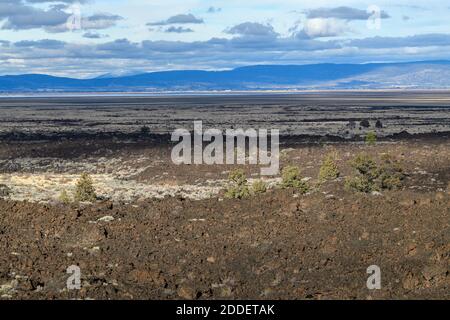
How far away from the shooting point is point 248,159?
38.0m

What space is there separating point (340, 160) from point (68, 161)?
1485 cm

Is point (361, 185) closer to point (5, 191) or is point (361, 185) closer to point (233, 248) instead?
point (233, 248)

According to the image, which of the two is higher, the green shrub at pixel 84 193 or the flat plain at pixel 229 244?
the flat plain at pixel 229 244

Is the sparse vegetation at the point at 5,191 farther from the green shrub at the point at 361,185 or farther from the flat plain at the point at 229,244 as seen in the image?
the green shrub at the point at 361,185

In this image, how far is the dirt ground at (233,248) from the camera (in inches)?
490

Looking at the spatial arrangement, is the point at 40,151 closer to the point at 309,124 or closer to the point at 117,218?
the point at 117,218

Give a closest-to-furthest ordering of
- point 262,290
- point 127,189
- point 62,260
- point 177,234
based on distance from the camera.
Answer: point 262,290
point 62,260
point 177,234
point 127,189

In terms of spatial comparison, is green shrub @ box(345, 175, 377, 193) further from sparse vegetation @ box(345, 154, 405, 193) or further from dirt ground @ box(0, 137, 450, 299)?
dirt ground @ box(0, 137, 450, 299)

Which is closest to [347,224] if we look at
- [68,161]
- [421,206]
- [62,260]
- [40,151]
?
[421,206]

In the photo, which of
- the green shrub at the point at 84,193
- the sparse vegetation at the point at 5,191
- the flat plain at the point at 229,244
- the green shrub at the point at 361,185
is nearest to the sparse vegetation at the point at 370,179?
the green shrub at the point at 361,185

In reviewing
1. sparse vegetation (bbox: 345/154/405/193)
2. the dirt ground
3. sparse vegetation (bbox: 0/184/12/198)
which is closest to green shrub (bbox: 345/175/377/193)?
sparse vegetation (bbox: 345/154/405/193)

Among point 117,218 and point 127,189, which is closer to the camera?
point 117,218
